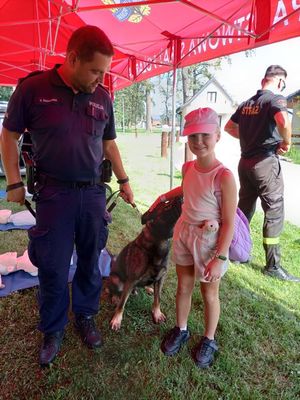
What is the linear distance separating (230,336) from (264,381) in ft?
1.35

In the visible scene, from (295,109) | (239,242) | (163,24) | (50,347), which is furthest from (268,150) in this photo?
(295,109)

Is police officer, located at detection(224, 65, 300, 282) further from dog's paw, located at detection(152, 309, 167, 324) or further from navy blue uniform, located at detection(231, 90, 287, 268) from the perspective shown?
dog's paw, located at detection(152, 309, 167, 324)

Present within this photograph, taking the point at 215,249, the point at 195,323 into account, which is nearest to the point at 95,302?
the point at 195,323

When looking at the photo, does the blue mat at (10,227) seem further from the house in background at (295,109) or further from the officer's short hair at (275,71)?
the house in background at (295,109)

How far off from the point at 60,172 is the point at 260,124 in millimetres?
2337

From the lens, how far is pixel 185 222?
1962mm

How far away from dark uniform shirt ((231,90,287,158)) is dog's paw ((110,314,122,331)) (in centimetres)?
221

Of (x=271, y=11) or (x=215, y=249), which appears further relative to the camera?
(x=271, y=11)

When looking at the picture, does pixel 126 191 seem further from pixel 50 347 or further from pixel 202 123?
pixel 50 347

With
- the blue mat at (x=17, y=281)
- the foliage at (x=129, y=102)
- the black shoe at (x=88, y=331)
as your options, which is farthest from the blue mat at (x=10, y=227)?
the foliage at (x=129, y=102)

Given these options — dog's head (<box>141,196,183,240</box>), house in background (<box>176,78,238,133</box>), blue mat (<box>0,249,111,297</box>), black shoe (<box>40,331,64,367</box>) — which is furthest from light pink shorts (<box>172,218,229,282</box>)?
house in background (<box>176,78,238,133</box>)

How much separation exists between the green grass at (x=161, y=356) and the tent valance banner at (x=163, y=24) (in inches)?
107

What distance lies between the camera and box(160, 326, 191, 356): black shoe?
2182 mm

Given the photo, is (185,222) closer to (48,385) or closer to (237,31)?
(48,385)
